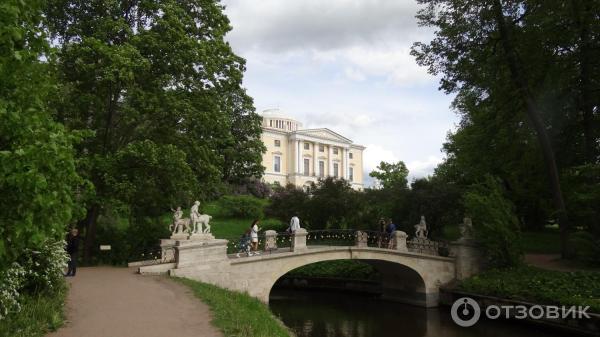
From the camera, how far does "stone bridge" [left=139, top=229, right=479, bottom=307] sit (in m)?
16.8

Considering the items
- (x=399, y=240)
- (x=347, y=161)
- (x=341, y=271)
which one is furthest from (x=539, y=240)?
(x=347, y=161)

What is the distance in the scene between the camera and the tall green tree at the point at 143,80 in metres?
17.6

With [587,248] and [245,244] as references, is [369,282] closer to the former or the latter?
[245,244]

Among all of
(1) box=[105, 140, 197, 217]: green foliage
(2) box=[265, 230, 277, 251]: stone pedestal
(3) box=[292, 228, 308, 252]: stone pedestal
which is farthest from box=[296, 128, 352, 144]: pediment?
(1) box=[105, 140, 197, 217]: green foliage

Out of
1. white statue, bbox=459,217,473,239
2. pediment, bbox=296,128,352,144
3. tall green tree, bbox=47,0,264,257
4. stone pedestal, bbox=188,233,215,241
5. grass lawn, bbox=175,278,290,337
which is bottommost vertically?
grass lawn, bbox=175,278,290,337

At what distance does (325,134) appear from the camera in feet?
284

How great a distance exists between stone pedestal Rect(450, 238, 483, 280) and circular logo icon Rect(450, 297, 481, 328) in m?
1.79

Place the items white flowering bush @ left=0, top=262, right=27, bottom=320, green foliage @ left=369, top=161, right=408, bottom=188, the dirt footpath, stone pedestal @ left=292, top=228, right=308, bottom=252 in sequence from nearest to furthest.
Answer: white flowering bush @ left=0, top=262, right=27, bottom=320 → the dirt footpath → stone pedestal @ left=292, top=228, right=308, bottom=252 → green foliage @ left=369, top=161, right=408, bottom=188

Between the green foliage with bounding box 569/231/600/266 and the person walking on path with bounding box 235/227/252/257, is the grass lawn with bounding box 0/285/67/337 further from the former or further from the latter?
the green foliage with bounding box 569/231/600/266

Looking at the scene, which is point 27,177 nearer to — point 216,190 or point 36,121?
point 36,121

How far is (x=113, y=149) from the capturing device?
19438 mm

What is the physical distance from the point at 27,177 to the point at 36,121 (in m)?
1.09

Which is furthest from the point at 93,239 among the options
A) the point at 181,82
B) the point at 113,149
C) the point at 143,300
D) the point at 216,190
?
the point at 143,300

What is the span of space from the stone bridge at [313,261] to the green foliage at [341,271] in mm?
1242
